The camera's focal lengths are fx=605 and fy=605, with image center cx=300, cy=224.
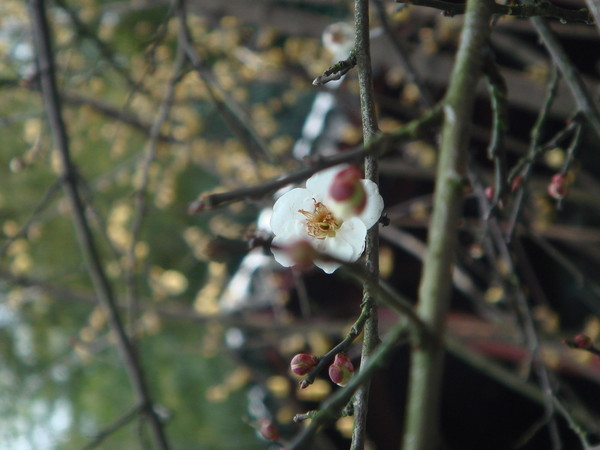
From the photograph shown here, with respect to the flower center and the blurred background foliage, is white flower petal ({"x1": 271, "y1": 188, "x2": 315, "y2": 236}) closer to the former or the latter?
the flower center

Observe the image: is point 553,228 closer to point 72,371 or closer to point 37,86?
point 37,86

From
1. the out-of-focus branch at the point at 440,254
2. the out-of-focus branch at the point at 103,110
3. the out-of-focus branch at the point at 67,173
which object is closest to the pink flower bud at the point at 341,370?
the out-of-focus branch at the point at 440,254

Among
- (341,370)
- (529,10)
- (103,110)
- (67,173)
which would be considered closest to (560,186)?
(529,10)

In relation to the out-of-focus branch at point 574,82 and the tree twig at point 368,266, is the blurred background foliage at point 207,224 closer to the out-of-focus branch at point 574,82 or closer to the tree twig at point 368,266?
the out-of-focus branch at point 574,82

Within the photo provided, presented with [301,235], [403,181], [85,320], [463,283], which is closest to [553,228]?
[463,283]

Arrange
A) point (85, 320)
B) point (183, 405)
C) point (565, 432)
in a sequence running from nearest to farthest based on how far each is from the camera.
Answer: point (565, 432) < point (183, 405) < point (85, 320)

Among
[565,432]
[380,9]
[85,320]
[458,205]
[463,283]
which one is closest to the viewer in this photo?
[458,205]

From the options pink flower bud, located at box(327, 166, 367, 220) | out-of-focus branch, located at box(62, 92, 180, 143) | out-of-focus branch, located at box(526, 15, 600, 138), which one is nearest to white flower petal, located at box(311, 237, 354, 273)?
pink flower bud, located at box(327, 166, 367, 220)
